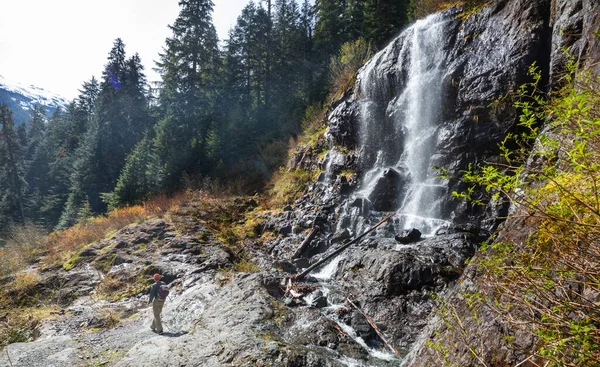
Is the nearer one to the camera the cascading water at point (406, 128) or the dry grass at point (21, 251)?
the cascading water at point (406, 128)

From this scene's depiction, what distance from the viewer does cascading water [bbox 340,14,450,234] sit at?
11.6 metres

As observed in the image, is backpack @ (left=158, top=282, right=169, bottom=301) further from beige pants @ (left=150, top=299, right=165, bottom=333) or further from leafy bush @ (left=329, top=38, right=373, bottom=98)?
leafy bush @ (left=329, top=38, right=373, bottom=98)

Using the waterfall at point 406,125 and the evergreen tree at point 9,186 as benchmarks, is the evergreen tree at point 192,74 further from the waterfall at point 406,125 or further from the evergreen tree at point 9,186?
the evergreen tree at point 9,186

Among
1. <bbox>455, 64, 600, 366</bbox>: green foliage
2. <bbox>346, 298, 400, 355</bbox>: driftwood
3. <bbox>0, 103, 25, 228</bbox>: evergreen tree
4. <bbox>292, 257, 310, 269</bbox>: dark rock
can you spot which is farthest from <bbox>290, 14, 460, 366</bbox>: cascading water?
<bbox>0, 103, 25, 228</bbox>: evergreen tree

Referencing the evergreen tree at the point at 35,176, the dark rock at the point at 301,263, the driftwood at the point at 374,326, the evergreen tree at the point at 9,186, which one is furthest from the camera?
the evergreen tree at the point at 35,176

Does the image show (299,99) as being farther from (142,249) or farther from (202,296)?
(202,296)

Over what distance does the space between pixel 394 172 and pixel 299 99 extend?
50.0 feet

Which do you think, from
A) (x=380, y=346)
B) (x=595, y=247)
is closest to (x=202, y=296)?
(x=380, y=346)

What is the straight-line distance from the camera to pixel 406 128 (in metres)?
13.8

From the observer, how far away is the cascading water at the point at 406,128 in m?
11.6

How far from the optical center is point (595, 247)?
154 cm

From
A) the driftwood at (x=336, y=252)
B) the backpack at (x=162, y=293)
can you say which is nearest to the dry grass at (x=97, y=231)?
the backpack at (x=162, y=293)

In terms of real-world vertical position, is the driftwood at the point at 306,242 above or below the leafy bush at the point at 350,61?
below

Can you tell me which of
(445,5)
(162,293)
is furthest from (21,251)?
(445,5)
